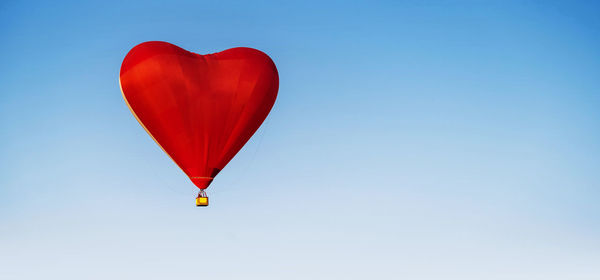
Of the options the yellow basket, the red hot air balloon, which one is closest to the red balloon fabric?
the red hot air balloon

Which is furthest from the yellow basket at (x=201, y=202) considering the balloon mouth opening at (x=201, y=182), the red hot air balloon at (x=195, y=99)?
the balloon mouth opening at (x=201, y=182)

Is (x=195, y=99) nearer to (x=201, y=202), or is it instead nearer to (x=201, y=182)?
(x=201, y=182)

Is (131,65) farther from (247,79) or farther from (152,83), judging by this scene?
(247,79)

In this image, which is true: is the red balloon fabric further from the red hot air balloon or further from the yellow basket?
the yellow basket

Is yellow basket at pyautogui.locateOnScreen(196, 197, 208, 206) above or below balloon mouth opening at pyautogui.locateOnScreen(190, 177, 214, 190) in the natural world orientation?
below

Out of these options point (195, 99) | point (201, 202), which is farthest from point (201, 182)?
point (195, 99)

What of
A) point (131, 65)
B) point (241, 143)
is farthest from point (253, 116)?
point (131, 65)

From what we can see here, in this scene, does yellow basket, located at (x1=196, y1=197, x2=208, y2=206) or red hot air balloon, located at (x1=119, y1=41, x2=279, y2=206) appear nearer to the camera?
yellow basket, located at (x1=196, y1=197, x2=208, y2=206)

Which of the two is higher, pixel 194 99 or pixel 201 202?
pixel 194 99
